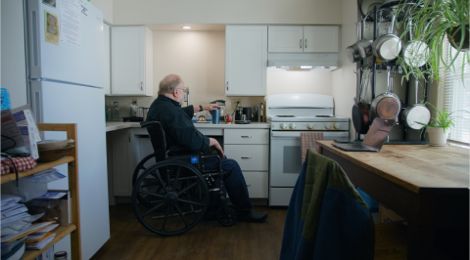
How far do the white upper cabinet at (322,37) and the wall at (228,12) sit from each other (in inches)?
2.8

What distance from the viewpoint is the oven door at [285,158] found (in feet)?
9.23

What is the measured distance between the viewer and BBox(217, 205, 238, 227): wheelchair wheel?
93.0 inches

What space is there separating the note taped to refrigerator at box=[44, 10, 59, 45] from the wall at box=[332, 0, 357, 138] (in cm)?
238

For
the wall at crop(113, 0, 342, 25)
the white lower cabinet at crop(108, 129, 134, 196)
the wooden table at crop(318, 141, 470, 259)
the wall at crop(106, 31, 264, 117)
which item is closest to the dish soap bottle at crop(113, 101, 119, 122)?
the wall at crop(106, 31, 264, 117)

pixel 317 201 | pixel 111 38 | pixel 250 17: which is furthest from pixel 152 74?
pixel 317 201

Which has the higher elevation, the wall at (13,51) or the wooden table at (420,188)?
the wall at (13,51)

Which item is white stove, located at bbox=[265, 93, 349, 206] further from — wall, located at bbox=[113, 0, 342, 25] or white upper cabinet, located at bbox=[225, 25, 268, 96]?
wall, located at bbox=[113, 0, 342, 25]

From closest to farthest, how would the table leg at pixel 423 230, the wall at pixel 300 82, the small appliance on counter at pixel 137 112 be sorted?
the table leg at pixel 423 230 < the small appliance on counter at pixel 137 112 < the wall at pixel 300 82

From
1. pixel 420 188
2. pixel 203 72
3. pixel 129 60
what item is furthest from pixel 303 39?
pixel 420 188

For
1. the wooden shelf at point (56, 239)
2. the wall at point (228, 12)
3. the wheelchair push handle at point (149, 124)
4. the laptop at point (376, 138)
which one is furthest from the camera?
the wall at point (228, 12)

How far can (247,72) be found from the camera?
3100 mm

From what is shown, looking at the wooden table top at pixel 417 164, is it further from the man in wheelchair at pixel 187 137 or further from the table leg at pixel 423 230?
the man in wheelchair at pixel 187 137

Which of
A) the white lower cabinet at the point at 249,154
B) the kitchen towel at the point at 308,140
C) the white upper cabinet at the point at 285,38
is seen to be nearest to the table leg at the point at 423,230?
the kitchen towel at the point at 308,140

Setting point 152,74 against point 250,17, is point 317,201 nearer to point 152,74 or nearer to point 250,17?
point 250,17
